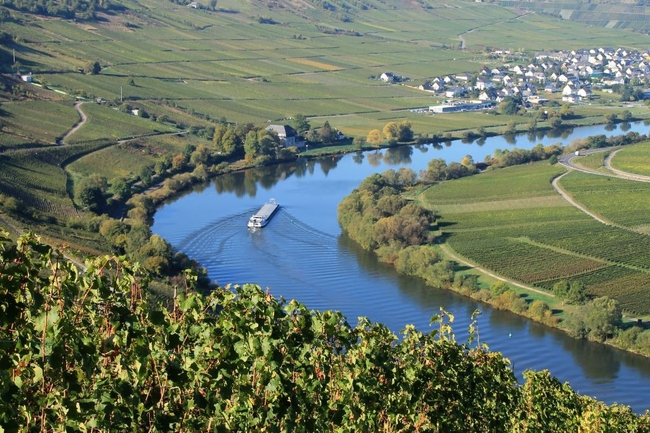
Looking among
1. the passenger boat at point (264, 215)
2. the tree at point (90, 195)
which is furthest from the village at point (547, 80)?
the tree at point (90, 195)

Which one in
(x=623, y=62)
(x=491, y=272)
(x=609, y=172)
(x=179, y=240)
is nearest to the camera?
(x=491, y=272)

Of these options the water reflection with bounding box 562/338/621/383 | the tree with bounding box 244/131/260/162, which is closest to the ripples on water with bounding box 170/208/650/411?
the water reflection with bounding box 562/338/621/383

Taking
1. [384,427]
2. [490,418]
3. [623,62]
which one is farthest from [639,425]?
[623,62]

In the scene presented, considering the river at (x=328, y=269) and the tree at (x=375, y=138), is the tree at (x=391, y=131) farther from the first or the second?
the river at (x=328, y=269)

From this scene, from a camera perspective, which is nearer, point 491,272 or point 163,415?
point 163,415

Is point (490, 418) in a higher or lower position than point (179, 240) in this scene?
higher

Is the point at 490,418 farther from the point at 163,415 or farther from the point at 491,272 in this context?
the point at 491,272
